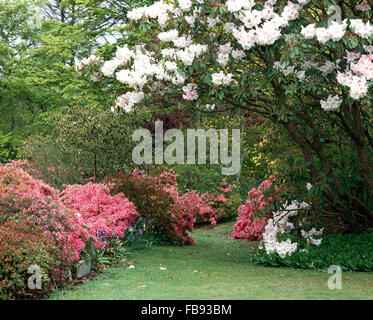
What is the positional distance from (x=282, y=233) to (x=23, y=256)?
435 centimetres

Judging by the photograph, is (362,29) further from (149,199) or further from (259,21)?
(149,199)

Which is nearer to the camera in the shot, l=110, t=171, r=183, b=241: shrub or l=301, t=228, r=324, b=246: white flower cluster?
l=301, t=228, r=324, b=246: white flower cluster

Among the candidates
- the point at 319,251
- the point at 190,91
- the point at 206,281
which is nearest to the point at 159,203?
the point at 190,91

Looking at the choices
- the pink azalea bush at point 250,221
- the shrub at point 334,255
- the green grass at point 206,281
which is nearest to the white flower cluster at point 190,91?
the green grass at point 206,281

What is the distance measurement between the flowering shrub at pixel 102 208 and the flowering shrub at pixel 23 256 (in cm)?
189

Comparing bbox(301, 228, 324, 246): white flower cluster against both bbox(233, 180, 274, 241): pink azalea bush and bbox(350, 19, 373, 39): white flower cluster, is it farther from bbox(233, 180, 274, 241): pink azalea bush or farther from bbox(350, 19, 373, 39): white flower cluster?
bbox(350, 19, 373, 39): white flower cluster

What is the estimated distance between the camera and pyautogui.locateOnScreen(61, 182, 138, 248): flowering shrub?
24.3ft

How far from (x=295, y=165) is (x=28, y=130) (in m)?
13.7

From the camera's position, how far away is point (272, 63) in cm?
661

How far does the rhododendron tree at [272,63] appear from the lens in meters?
5.74

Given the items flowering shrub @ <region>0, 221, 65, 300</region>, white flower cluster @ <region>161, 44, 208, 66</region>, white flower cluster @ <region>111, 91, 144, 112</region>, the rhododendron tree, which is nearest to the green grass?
flowering shrub @ <region>0, 221, 65, 300</region>

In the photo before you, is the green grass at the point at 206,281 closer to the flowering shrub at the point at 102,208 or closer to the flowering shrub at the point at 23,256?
the flowering shrub at the point at 23,256

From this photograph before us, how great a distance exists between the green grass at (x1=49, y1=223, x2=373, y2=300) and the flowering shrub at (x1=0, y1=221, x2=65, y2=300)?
0.31m

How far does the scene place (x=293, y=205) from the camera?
8328mm
